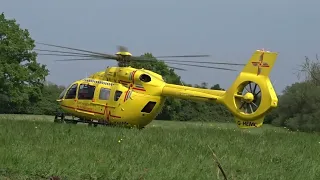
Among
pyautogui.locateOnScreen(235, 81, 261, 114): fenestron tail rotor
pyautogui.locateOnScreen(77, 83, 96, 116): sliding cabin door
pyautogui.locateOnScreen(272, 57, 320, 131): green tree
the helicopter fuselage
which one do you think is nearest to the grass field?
pyautogui.locateOnScreen(235, 81, 261, 114): fenestron tail rotor

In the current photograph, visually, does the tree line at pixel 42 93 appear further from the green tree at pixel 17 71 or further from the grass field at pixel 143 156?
the grass field at pixel 143 156

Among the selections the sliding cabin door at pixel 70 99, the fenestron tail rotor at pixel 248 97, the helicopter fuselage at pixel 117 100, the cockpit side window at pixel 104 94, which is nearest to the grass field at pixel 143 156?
the fenestron tail rotor at pixel 248 97

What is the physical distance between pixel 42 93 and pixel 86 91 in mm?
35503

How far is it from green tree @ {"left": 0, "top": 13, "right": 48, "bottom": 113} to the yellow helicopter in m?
31.2

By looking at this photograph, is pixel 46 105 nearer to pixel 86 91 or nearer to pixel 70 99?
pixel 70 99

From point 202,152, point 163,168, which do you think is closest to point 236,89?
point 202,152

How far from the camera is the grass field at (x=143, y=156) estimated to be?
25.3 feet

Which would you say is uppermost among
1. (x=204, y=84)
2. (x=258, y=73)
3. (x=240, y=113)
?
(x=258, y=73)

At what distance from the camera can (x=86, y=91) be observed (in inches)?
843

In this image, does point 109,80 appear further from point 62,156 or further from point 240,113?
point 62,156

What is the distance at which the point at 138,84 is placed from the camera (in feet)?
68.0

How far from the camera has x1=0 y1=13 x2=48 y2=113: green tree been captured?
51812mm

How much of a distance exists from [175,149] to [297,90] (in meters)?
36.7

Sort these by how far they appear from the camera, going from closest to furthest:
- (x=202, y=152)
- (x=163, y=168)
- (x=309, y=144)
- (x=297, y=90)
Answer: (x=163, y=168) < (x=202, y=152) < (x=309, y=144) < (x=297, y=90)
